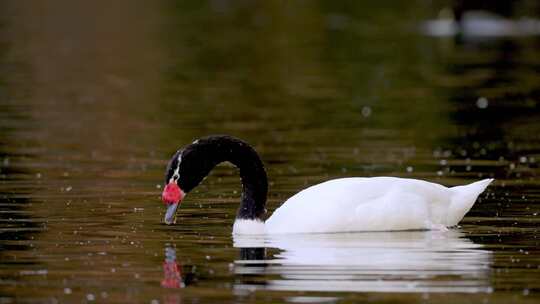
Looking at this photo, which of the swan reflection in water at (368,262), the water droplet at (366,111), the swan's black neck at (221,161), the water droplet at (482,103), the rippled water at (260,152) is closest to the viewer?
the swan reflection in water at (368,262)

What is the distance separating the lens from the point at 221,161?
13.9 m

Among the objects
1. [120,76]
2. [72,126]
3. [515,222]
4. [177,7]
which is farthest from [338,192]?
[177,7]

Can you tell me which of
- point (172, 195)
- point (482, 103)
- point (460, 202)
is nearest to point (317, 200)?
point (172, 195)

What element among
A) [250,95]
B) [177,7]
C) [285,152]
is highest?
[177,7]

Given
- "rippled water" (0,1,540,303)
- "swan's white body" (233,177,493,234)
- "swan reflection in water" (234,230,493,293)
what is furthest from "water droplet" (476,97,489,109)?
"swan reflection in water" (234,230,493,293)

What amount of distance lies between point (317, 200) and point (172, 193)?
1191 mm

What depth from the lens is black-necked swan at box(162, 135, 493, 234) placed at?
44.4 ft

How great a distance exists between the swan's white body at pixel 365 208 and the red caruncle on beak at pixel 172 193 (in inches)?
23.6

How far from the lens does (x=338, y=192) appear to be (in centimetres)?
1364

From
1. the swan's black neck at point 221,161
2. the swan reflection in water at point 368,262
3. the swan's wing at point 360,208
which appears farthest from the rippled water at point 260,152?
the swan's black neck at point 221,161

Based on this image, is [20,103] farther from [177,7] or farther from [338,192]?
[177,7]

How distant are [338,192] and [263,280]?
2202mm

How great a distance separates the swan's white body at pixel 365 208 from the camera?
13.6m

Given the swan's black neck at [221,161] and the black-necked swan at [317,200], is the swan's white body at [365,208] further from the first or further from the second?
the swan's black neck at [221,161]
